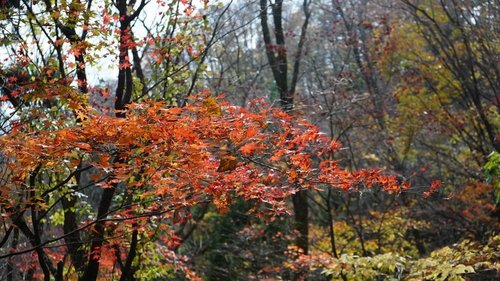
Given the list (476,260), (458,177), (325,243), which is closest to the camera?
(476,260)

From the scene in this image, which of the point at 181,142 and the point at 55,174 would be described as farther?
the point at 55,174

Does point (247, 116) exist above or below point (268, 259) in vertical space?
above

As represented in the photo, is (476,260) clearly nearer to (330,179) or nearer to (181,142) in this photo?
(330,179)

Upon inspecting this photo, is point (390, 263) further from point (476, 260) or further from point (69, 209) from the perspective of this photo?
point (69, 209)

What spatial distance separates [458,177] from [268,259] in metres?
6.18

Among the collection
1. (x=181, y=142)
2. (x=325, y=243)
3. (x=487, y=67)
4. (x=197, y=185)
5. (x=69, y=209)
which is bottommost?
(x=325, y=243)

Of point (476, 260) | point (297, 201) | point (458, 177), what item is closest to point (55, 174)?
point (476, 260)

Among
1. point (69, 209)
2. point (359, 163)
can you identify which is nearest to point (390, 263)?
point (69, 209)

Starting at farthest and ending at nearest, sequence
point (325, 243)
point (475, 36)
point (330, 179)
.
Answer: point (325, 243) < point (475, 36) < point (330, 179)

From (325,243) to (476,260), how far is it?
7310 millimetres

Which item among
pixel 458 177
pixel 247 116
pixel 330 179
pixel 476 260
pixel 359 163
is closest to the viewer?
pixel 247 116

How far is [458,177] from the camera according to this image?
14695mm

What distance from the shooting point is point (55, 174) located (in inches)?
233

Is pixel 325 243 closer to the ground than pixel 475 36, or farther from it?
closer to the ground
